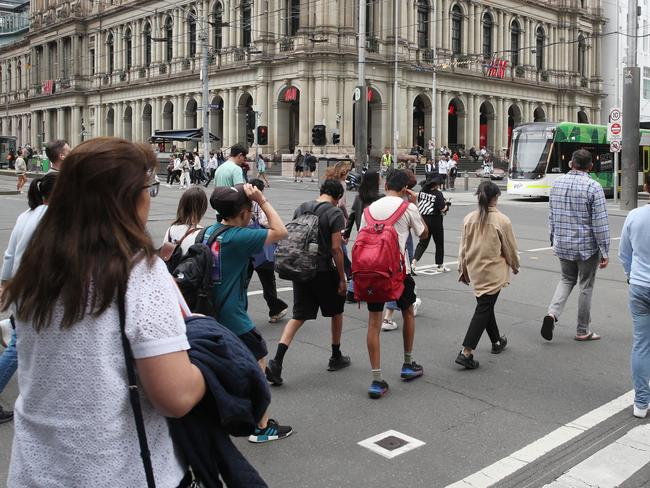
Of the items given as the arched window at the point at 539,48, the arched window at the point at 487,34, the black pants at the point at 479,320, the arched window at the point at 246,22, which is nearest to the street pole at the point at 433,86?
the arched window at the point at 487,34

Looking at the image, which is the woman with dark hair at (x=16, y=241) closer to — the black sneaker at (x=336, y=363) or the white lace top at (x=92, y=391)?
the black sneaker at (x=336, y=363)

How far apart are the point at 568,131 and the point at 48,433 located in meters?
31.0

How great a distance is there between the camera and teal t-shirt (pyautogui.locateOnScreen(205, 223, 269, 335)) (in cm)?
463

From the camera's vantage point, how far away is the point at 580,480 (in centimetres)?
427

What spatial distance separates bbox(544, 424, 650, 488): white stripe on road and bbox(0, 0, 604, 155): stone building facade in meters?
33.3

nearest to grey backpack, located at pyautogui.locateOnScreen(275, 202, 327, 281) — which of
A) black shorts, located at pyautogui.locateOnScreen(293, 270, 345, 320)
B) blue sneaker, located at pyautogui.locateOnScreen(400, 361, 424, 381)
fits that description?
black shorts, located at pyautogui.locateOnScreen(293, 270, 345, 320)

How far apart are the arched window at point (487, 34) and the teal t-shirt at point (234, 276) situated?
2183 inches

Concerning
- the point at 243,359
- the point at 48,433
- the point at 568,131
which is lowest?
the point at 48,433

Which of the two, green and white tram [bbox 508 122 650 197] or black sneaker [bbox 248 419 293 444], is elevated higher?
green and white tram [bbox 508 122 650 197]

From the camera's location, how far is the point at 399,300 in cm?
613

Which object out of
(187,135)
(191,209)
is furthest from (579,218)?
(187,135)

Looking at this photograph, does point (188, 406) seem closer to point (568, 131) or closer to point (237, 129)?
point (568, 131)

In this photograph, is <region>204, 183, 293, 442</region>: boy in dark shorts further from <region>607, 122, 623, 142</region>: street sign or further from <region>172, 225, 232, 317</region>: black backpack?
<region>607, 122, 623, 142</region>: street sign

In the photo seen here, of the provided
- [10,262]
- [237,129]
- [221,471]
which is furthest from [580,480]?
[237,129]
